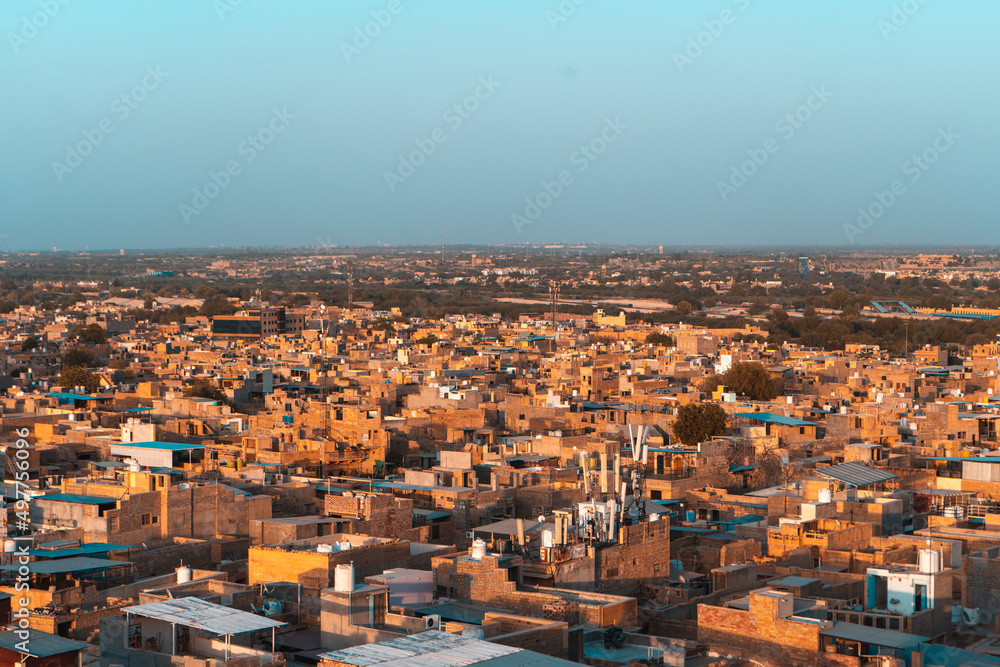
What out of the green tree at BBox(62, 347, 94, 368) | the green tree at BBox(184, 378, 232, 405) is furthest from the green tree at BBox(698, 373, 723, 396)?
the green tree at BBox(62, 347, 94, 368)

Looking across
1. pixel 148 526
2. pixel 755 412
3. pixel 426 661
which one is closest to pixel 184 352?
pixel 755 412

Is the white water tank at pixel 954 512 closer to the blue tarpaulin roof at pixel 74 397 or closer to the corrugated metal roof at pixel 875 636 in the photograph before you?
the corrugated metal roof at pixel 875 636

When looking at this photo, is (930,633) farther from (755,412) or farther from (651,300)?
(651,300)

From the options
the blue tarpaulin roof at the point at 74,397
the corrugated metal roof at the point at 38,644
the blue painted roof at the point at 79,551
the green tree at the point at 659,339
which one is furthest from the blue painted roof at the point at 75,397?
the green tree at the point at 659,339

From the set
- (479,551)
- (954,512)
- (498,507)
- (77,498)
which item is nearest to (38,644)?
(479,551)

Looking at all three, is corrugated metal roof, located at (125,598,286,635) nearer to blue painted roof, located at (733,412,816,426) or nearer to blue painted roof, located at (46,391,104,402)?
blue painted roof, located at (733,412,816,426)

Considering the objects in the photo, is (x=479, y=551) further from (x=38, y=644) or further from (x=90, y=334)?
(x=90, y=334)
